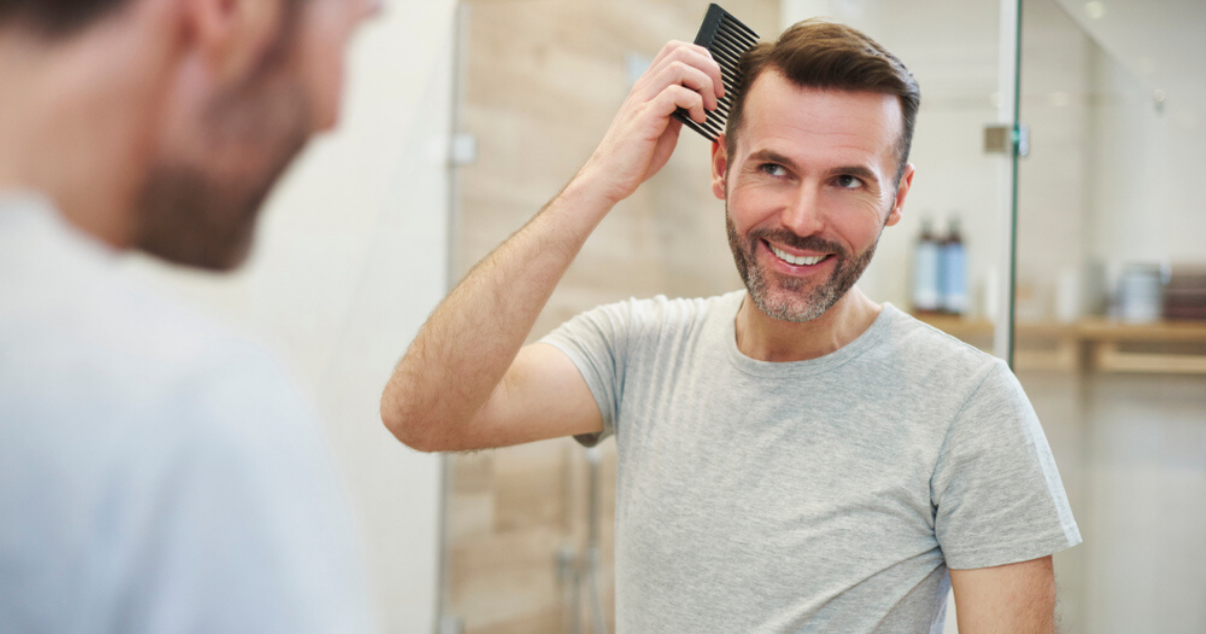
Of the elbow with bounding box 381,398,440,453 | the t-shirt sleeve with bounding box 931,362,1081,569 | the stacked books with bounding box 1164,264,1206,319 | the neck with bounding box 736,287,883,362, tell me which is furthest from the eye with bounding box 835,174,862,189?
the stacked books with bounding box 1164,264,1206,319

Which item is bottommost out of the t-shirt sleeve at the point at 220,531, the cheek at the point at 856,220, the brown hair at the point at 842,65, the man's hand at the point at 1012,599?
the man's hand at the point at 1012,599

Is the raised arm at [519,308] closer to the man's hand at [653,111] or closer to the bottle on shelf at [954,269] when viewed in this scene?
the man's hand at [653,111]

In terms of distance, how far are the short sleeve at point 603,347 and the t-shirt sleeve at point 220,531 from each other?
1.48 feet

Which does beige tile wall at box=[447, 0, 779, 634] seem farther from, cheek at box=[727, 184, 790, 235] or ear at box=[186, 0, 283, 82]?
ear at box=[186, 0, 283, 82]

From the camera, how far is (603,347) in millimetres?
1071

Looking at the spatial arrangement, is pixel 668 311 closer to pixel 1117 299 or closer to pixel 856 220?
pixel 856 220

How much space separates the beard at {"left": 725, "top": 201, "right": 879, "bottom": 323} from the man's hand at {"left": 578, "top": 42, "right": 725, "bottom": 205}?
0.15 meters

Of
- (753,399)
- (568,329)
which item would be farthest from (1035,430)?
(568,329)

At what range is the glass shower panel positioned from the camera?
4.47 feet

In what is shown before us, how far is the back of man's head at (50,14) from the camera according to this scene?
21.5 inches

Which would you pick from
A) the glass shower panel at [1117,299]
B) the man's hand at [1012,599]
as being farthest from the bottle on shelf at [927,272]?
the man's hand at [1012,599]

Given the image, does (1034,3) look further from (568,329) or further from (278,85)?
(278,85)

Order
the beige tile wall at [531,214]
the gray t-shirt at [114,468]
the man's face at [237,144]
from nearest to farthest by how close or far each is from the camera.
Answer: the gray t-shirt at [114,468], the man's face at [237,144], the beige tile wall at [531,214]

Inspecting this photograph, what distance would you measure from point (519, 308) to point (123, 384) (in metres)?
0.42
